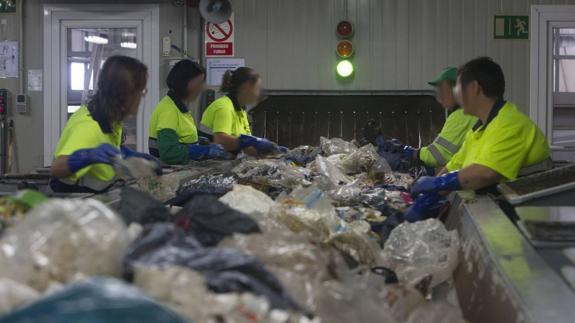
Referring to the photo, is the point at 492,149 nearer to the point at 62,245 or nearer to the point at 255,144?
the point at 62,245

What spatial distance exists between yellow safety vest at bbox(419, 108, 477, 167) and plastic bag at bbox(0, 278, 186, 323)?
13.0 feet

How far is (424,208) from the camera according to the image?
2.83m

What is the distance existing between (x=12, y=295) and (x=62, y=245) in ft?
0.43

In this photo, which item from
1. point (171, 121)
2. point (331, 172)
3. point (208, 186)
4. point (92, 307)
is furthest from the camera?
point (171, 121)

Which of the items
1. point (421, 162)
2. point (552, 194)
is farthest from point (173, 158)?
point (552, 194)

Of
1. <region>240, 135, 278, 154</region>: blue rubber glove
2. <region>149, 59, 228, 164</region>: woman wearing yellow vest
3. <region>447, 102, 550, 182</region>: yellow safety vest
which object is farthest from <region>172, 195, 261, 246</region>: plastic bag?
<region>240, 135, 278, 154</region>: blue rubber glove

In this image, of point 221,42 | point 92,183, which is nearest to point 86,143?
point 92,183

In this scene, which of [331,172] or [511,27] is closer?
[331,172]

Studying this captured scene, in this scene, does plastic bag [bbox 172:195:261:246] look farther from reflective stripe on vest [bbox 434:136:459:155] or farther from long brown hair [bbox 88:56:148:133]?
reflective stripe on vest [bbox 434:136:459:155]

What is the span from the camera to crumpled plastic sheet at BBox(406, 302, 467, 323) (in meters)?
1.45

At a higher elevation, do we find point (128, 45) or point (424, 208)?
point (128, 45)

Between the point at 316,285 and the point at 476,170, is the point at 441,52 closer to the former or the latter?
the point at 476,170

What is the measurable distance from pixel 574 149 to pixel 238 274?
5.58 metres

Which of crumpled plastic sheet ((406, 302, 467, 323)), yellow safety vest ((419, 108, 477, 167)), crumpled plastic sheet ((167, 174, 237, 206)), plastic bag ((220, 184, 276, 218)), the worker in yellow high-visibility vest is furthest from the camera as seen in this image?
yellow safety vest ((419, 108, 477, 167))
